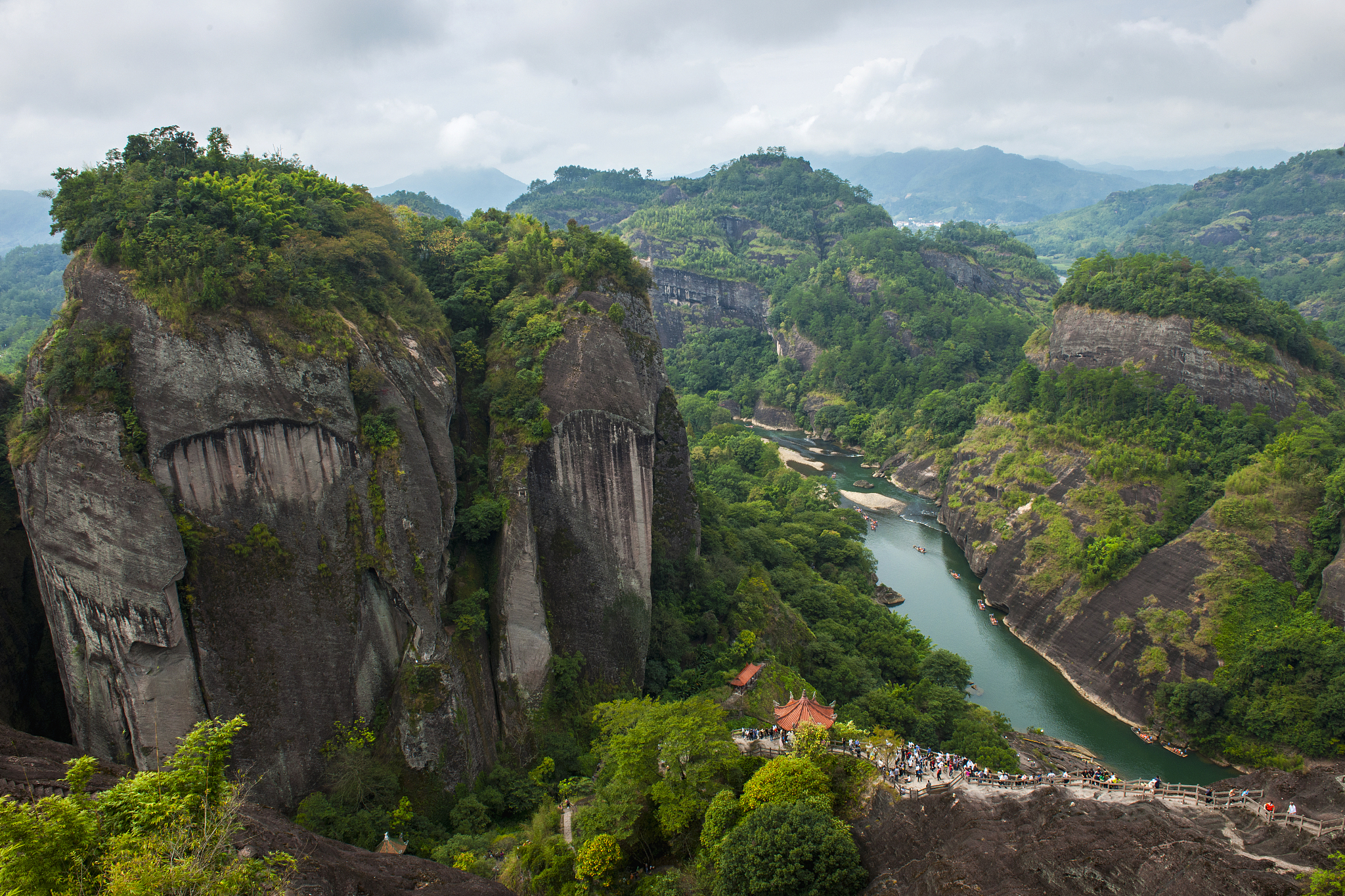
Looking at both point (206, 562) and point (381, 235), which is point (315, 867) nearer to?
point (206, 562)

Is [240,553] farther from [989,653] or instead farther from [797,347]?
[797,347]

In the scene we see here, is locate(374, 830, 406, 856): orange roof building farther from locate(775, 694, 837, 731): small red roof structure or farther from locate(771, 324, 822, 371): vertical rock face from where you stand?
locate(771, 324, 822, 371): vertical rock face

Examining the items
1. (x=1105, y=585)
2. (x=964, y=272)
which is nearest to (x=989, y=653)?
(x=1105, y=585)

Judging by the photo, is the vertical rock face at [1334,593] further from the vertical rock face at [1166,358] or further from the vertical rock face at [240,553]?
the vertical rock face at [240,553]

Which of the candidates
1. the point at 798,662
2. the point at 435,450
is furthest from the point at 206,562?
the point at 798,662

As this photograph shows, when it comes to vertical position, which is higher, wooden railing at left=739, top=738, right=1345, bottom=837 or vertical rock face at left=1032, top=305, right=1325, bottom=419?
vertical rock face at left=1032, top=305, right=1325, bottom=419

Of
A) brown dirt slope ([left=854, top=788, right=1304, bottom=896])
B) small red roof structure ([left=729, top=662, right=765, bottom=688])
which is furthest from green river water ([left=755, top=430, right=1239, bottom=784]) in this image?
brown dirt slope ([left=854, top=788, right=1304, bottom=896])
